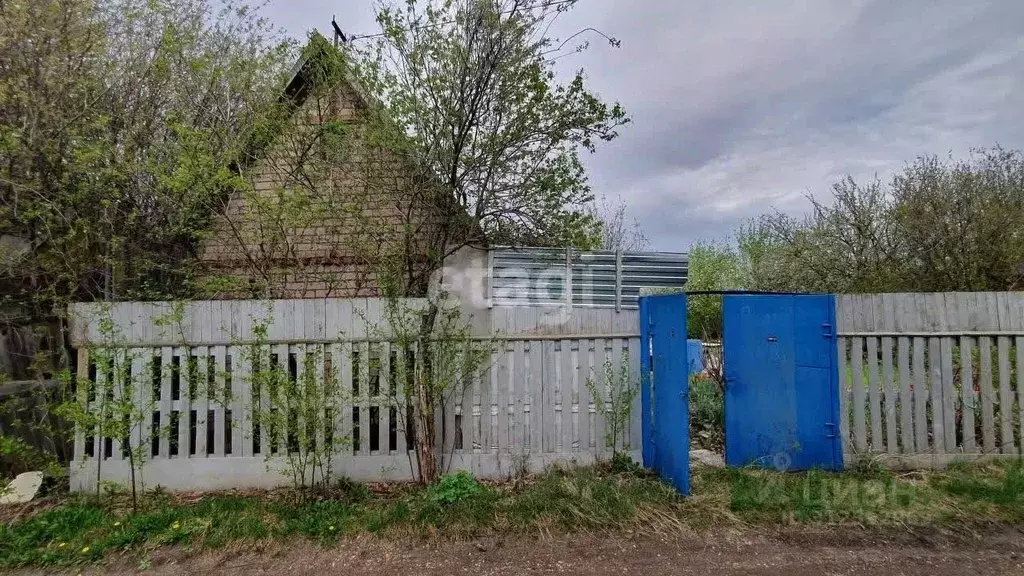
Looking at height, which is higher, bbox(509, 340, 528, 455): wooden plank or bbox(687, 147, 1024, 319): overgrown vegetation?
bbox(687, 147, 1024, 319): overgrown vegetation

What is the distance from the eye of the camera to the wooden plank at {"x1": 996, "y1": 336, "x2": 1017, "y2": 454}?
4.62 meters

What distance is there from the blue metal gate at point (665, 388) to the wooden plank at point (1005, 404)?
11.6ft

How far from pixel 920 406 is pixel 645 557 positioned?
11.6 feet

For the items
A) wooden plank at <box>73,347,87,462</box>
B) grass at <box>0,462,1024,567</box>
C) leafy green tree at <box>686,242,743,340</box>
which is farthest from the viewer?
leafy green tree at <box>686,242,743,340</box>

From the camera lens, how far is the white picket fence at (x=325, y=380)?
433cm

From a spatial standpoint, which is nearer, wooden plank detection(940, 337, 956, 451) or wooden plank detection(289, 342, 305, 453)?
wooden plank detection(289, 342, 305, 453)

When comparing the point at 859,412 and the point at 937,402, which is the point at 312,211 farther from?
the point at 937,402

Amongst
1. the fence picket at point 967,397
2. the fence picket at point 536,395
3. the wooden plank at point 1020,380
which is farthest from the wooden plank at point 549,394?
the wooden plank at point 1020,380

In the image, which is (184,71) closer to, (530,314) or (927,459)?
(530,314)

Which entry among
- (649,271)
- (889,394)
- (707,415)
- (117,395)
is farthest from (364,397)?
(889,394)

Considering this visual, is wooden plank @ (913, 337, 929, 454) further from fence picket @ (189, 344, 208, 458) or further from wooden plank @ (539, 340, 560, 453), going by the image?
fence picket @ (189, 344, 208, 458)

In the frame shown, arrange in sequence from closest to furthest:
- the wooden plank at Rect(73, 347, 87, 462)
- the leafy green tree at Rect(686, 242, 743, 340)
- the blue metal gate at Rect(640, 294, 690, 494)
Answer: the blue metal gate at Rect(640, 294, 690, 494) → the wooden plank at Rect(73, 347, 87, 462) → the leafy green tree at Rect(686, 242, 743, 340)

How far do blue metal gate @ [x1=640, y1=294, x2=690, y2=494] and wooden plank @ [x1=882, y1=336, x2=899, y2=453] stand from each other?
2.39 m

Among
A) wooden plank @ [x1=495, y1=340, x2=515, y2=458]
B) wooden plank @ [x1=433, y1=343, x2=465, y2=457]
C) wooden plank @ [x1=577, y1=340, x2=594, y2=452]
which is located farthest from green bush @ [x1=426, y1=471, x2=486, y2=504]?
wooden plank @ [x1=577, y1=340, x2=594, y2=452]
